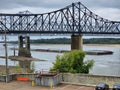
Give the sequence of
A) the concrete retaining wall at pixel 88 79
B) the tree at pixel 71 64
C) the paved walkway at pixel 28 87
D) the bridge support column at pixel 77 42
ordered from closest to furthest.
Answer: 1. the paved walkway at pixel 28 87
2. the concrete retaining wall at pixel 88 79
3. the tree at pixel 71 64
4. the bridge support column at pixel 77 42

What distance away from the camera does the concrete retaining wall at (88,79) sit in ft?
119

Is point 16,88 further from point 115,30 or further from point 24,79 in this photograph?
point 115,30

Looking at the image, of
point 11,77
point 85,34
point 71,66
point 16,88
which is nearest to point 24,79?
point 11,77

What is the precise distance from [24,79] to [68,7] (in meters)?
137

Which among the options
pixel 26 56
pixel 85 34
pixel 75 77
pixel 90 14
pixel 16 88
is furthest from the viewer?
pixel 90 14

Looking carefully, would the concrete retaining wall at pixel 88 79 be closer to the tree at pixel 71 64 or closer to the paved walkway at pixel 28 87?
the paved walkway at pixel 28 87

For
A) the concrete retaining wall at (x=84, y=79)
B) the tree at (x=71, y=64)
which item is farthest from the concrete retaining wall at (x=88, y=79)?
the tree at (x=71, y=64)

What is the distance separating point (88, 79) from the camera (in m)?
37.7

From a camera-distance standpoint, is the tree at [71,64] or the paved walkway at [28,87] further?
the tree at [71,64]

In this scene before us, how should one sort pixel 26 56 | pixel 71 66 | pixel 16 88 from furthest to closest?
pixel 26 56 < pixel 71 66 < pixel 16 88

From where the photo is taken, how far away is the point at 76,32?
526 ft

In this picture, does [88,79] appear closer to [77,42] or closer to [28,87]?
[28,87]

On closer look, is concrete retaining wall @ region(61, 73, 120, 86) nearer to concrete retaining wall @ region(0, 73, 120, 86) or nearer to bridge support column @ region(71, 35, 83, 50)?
concrete retaining wall @ region(0, 73, 120, 86)

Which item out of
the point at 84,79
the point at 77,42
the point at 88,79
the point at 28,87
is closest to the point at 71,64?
the point at 84,79
